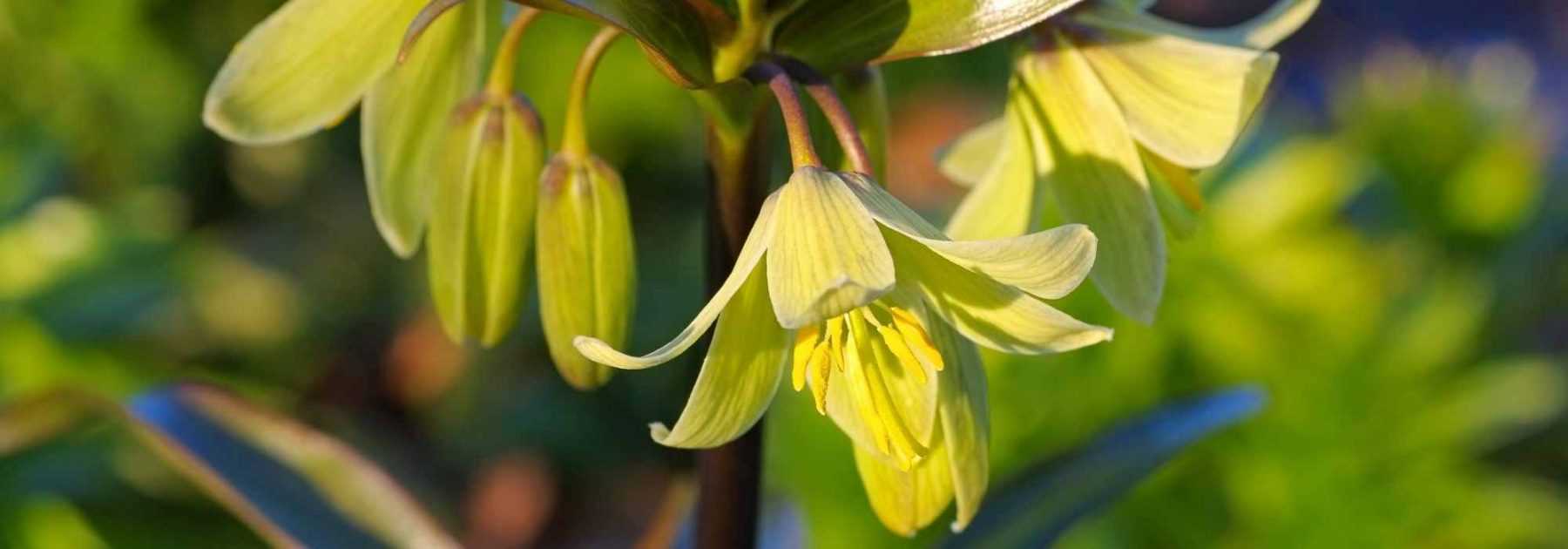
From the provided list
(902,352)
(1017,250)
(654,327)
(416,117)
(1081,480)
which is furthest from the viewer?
(654,327)

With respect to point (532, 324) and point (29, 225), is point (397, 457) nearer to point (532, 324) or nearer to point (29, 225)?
point (532, 324)

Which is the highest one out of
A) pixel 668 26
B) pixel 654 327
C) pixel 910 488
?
pixel 668 26

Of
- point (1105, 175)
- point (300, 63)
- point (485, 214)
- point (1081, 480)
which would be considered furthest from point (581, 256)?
point (1081, 480)

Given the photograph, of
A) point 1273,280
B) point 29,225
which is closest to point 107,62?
point 29,225

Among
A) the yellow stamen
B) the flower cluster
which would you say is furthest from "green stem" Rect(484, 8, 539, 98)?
the yellow stamen

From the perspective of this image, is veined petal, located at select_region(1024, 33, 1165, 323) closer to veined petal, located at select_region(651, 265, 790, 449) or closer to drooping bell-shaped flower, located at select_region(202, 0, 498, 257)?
veined petal, located at select_region(651, 265, 790, 449)

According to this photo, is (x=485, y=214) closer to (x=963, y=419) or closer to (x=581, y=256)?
(x=581, y=256)

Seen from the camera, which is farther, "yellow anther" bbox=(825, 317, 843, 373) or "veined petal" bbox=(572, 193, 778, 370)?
"yellow anther" bbox=(825, 317, 843, 373)
